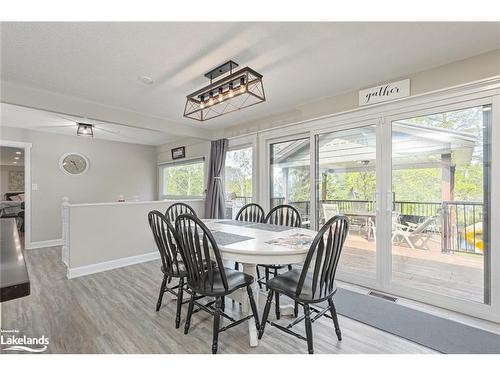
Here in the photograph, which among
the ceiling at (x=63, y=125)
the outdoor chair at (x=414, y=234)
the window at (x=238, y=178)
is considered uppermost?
the ceiling at (x=63, y=125)

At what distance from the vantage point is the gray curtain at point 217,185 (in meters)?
4.54

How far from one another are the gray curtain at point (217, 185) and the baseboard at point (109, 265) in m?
1.23

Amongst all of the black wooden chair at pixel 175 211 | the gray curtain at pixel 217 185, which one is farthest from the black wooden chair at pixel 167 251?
the gray curtain at pixel 217 185

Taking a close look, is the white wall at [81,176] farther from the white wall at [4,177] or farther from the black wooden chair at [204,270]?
the white wall at [4,177]

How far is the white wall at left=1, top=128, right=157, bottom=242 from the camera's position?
4.86 metres

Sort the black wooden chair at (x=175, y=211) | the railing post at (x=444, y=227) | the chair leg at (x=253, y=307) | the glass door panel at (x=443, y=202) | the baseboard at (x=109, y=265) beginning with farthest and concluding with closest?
the baseboard at (x=109, y=265), the black wooden chair at (x=175, y=211), the railing post at (x=444, y=227), the glass door panel at (x=443, y=202), the chair leg at (x=253, y=307)

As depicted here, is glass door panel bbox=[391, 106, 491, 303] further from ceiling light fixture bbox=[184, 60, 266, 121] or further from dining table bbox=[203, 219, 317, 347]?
ceiling light fixture bbox=[184, 60, 266, 121]

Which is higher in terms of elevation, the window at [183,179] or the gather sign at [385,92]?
the gather sign at [385,92]

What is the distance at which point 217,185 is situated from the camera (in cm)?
455

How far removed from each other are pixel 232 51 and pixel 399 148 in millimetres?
2079

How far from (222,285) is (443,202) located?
2383 mm

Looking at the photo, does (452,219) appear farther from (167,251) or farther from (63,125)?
(63,125)

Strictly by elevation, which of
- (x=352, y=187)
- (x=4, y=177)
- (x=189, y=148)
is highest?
(x=189, y=148)

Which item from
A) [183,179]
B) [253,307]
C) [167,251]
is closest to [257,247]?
[253,307]
